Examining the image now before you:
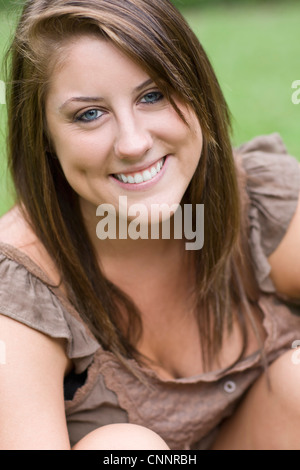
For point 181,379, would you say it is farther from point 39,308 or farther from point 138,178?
point 138,178

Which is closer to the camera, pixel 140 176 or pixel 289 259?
pixel 140 176

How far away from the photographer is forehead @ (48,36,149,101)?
1.44 meters

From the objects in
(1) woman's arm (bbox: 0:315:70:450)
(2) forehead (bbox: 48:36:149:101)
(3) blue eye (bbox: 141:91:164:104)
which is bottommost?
(1) woman's arm (bbox: 0:315:70:450)

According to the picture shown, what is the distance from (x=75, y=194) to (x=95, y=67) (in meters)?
0.37

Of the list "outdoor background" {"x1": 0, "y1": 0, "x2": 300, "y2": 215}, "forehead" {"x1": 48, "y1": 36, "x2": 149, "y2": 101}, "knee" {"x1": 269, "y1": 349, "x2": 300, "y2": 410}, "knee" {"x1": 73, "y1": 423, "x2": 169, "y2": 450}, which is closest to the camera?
"forehead" {"x1": 48, "y1": 36, "x2": 149, "y2": 101}

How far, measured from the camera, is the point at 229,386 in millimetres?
1837

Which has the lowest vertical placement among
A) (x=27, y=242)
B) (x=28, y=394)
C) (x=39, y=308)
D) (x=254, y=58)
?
(x=28, y=394)

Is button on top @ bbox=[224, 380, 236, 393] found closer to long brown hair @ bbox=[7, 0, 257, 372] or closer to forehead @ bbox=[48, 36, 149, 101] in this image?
long brown hair @ bbox=[7, 0, 257, 372]

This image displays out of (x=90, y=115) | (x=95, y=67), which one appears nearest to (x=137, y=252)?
(x=90, y=115)

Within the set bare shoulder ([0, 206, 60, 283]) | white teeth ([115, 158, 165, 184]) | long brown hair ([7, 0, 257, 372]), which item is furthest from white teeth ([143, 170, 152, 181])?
bare shoulder ([0, 206, 60, 283])

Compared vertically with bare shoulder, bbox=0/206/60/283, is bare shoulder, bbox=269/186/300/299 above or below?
below

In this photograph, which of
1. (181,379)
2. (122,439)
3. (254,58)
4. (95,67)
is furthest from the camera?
(254,58)

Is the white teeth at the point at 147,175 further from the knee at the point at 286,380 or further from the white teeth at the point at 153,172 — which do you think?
the knee at the point at 286,380
